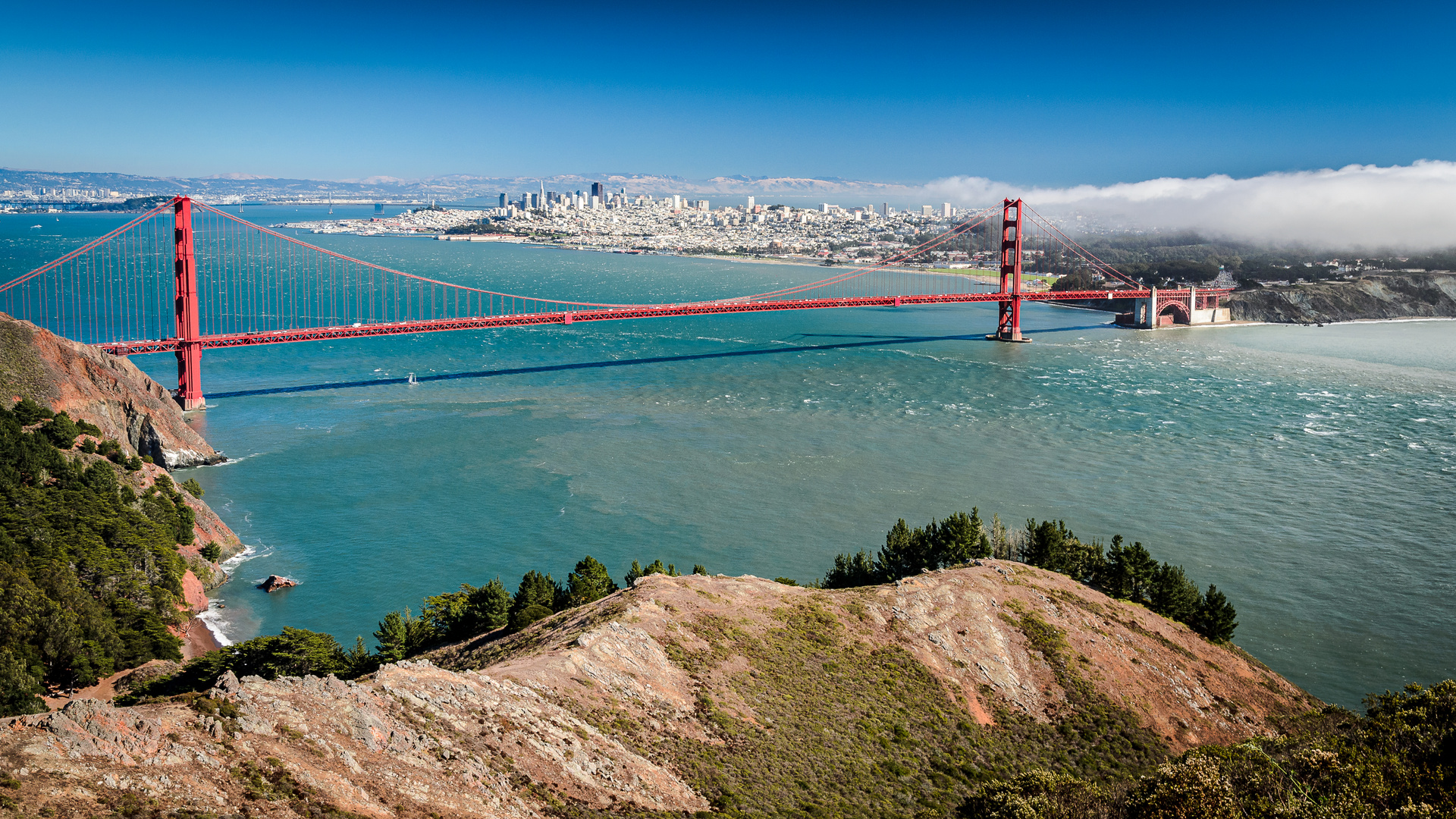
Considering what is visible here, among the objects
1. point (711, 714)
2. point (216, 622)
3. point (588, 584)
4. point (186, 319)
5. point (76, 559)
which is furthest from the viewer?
point (186, 319)

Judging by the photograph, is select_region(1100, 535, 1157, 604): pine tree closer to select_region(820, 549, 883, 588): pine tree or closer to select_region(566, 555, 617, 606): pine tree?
select_region(820, 549, 883, 588): pine tree

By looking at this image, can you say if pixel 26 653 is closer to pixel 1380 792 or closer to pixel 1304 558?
pixel 1380 792

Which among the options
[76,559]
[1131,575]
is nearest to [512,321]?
[76,559]

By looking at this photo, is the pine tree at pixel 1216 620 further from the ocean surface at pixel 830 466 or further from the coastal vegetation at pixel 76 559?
the coastal vegetation at pixel 76 559

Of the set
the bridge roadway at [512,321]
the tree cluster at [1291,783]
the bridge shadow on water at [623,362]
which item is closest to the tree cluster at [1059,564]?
the tree cluster at [1291,783]

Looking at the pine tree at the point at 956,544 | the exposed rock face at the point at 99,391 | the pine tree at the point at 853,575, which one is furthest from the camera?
the exposed rock face at the point at 99,391

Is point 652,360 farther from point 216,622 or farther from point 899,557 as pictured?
point 216,622
